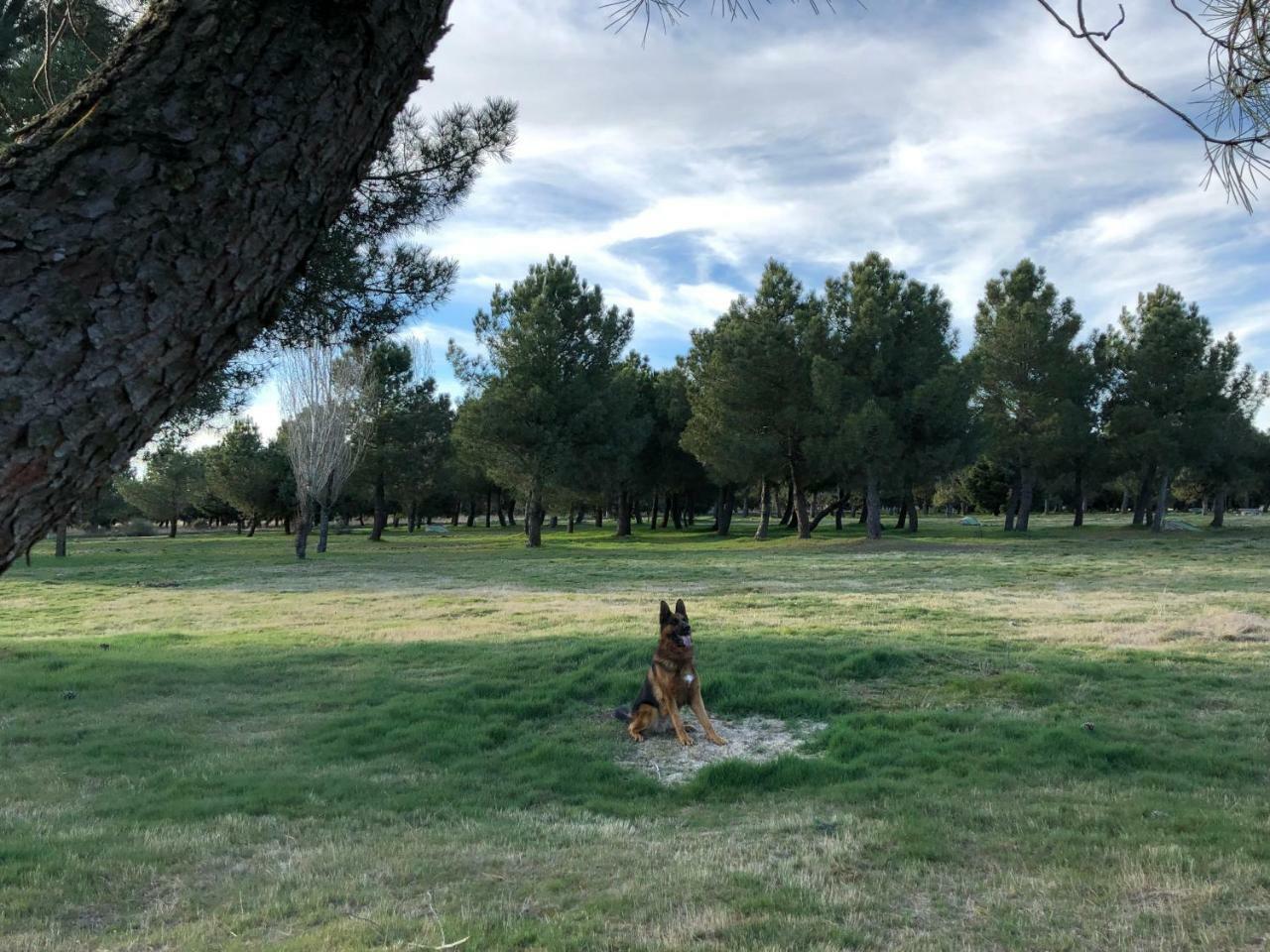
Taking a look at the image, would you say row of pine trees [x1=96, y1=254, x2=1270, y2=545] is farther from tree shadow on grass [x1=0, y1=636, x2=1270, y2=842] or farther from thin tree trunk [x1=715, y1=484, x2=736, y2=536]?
tree shadow on grass [x1=0, y1=636, x2=1270, y2=842]

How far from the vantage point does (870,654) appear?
9.43 meters

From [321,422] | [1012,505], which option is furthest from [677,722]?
[1012,505]

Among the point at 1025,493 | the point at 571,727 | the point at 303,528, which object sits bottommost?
the point at 571,727

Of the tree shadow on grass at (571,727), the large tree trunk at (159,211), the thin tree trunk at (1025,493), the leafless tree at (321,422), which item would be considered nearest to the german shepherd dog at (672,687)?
the tree shadow on grass at (571,727)

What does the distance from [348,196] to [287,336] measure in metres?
5.94

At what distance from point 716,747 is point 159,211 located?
248 inches

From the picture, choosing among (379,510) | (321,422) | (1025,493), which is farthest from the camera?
(379,510)

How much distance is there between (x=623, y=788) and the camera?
6.04 meters

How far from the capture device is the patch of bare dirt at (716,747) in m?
6.48

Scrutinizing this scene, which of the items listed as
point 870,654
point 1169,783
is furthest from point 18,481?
point 870,654

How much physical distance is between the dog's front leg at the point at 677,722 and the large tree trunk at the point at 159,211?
586 centimetres

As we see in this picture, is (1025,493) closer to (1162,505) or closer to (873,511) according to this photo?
(1162,505)

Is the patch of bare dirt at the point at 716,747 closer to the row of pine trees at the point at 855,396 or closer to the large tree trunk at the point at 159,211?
the large tree trunk at the point at 159,211

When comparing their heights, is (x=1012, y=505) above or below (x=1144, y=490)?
below
